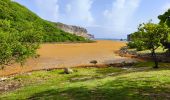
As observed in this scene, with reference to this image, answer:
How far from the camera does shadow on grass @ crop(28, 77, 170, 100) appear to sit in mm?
25967

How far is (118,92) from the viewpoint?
27.9 metres

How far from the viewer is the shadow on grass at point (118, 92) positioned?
2597 cm

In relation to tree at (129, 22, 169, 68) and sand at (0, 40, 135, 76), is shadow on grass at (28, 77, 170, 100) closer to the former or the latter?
tree at (129, 22, 169, 68)

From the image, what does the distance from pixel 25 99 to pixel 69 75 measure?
19788 millimetres

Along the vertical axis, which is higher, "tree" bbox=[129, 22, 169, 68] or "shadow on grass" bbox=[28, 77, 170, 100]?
"tree" bbox=[129, 22, 169, 68]

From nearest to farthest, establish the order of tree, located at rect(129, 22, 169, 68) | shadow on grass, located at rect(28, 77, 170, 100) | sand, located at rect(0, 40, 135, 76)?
shadow on grass, located at rect(28, 77, 170, 100) < tree, located at rect(129, 22, 169, 68) < sand, located at rect(0, 40, 135, 76)

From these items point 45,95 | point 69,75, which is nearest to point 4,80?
point 69,75

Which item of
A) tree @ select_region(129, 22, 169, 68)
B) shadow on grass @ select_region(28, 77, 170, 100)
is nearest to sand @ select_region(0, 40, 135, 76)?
tree @ select_region(129, 22, 169, 68)

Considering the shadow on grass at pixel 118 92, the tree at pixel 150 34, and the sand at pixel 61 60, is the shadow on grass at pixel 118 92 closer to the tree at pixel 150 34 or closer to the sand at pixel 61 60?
the tree at pixel 150 34

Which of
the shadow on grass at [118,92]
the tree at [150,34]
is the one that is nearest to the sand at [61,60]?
the tree at [150,34]

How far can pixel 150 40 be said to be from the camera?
53469 millimetres

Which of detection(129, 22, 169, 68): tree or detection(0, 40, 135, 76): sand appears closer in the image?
detection(129, 22, 169, 68): tree

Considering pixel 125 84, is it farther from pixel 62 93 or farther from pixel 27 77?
pixel 27 77

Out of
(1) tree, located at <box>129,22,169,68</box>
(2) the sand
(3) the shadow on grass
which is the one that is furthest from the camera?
(2) the sand
